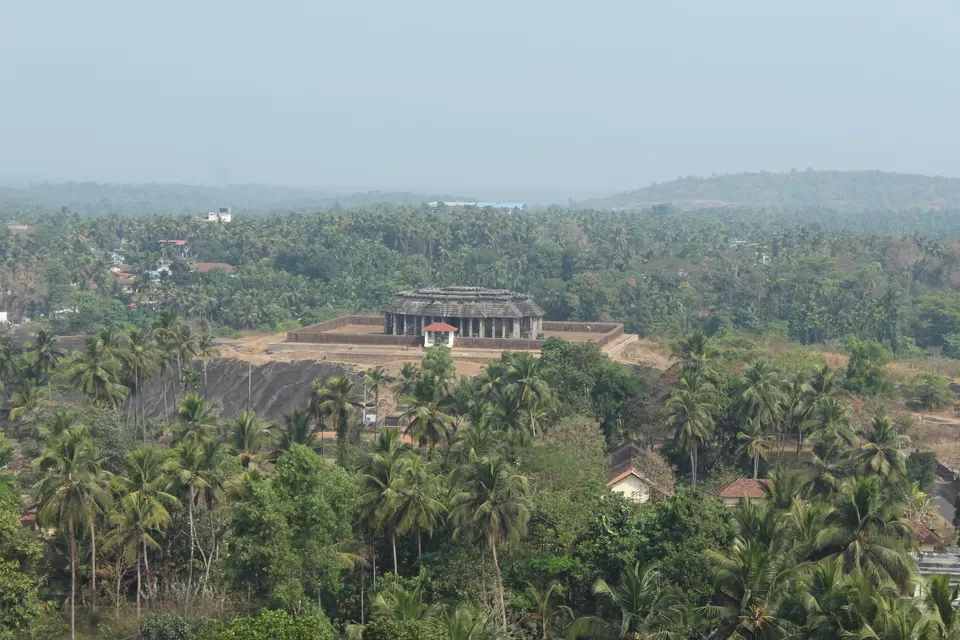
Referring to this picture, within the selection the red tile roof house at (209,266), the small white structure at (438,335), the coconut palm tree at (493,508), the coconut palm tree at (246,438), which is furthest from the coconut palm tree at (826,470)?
the red tile roof house at (209,266)

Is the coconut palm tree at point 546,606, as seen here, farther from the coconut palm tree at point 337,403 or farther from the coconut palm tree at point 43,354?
the coconut palm tree at point 43,354

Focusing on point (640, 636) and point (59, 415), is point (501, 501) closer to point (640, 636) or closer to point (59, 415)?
point (640, 636)

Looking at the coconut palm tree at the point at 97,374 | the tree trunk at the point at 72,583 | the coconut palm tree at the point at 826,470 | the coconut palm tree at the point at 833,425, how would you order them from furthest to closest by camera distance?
the coconut palm tree at the point at 97,374 < the coconut palm tree at the point at 833,425 < the coconut palm tree at the point at 826,470 < the tree trunk at the point at 72,583

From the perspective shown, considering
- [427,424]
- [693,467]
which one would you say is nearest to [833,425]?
[693,467]

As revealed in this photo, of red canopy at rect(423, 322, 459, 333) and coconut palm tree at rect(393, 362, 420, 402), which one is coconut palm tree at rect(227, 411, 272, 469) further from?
red canopy at rect(423, 322, 459, 333)

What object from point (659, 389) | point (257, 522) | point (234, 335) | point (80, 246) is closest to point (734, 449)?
point (659, 389)
